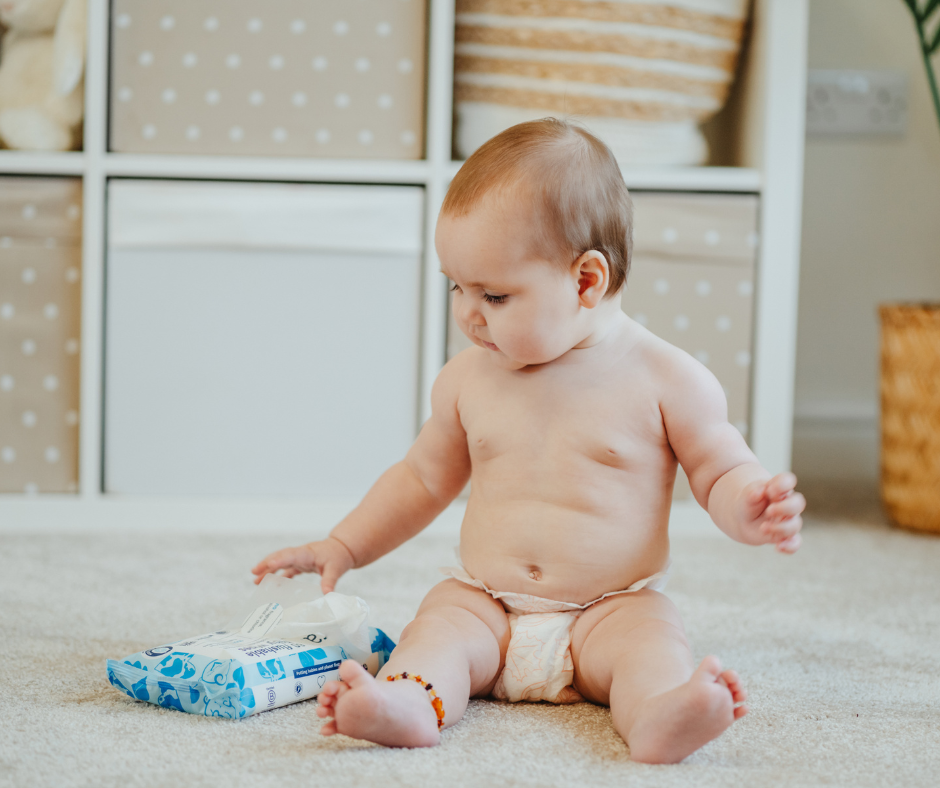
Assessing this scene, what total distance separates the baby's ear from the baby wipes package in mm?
278

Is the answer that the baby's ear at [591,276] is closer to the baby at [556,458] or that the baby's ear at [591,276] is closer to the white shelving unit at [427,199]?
the baby at [556,458]

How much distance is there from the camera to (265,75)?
127 cm

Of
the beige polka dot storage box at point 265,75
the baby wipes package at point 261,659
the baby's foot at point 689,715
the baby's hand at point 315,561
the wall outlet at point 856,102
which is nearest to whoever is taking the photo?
the baby's foot at point 689,715

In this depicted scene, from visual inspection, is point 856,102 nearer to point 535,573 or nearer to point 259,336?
point 259,336

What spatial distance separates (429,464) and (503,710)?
202mm

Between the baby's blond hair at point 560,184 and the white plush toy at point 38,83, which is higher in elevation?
the white plush toy at point 38,83

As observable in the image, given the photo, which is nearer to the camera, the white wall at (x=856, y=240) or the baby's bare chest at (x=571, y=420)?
the baby's bare chest at (x=571, y=420)

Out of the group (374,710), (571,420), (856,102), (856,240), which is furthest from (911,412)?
(374,710)

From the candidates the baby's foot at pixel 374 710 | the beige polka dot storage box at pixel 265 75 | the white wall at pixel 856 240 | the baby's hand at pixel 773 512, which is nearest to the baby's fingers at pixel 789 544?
Answer: the baby's hand at pixel 773 512

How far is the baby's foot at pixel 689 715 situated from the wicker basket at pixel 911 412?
0.88m

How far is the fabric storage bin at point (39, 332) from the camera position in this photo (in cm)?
125

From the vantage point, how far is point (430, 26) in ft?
4.21

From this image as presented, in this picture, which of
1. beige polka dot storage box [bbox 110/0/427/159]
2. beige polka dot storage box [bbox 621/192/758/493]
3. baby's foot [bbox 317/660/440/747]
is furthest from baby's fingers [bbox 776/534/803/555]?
beige polka dot storage box [bbox 110/0/427/159]

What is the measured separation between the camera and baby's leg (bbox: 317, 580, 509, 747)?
0.55m
